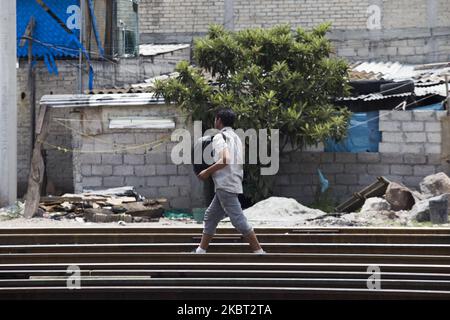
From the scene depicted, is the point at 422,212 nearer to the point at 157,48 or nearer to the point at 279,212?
the point at 279,212

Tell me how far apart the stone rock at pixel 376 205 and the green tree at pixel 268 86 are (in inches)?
66.0

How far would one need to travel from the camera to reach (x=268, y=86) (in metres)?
16.0

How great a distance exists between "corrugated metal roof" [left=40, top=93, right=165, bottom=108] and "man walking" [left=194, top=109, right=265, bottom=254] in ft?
28.9

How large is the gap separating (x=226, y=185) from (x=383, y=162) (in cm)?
915

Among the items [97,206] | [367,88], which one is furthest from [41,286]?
[367,88]

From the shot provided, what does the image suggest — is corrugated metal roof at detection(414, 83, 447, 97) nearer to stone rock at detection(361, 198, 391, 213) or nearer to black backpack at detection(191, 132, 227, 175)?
stone rock at detection(361, 198, 391, 213)

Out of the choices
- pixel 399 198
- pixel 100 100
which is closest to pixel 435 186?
pixel 399 198

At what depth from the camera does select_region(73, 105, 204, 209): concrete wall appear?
16703mm

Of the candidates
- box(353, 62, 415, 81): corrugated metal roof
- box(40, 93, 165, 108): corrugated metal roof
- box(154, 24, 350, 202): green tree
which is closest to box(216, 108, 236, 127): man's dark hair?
box(154, 24, 350, 202): green tree

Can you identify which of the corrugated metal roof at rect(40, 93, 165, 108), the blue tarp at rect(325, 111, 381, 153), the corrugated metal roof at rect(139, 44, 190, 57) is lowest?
the blue tarp at rect(325, 111, 381, 153)

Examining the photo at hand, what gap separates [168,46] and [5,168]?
29.6ft

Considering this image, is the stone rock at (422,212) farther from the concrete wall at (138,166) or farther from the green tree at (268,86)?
the concrete wall at (138,166)
